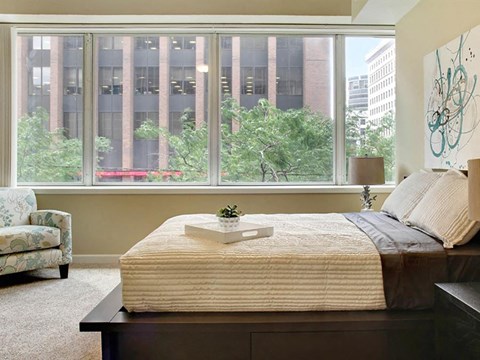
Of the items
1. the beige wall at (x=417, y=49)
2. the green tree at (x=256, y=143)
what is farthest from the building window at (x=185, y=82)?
the beige wall at (x=417, y=49)

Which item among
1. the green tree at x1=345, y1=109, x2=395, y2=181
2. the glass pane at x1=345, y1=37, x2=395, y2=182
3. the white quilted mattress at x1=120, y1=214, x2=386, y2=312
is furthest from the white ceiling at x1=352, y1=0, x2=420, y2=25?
the white quilted mattress at x1=120, y1=214, x2=386, y2=312

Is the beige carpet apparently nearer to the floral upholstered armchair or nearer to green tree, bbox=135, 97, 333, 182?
the floral upholstered armchair

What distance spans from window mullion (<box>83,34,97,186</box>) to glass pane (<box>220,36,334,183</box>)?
147 cm

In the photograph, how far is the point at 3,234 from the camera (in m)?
3.15

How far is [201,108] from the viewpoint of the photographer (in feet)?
14.0

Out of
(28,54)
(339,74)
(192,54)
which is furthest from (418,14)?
(28,54)

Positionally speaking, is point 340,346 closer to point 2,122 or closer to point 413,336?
point 413,336

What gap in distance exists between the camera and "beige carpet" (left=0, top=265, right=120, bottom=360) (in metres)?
2.17

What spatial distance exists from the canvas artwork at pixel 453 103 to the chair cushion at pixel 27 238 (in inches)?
132

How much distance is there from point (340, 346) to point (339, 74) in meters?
3.31

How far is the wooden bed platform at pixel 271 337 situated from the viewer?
1625mm

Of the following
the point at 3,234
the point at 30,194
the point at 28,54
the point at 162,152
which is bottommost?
the point at 3,234

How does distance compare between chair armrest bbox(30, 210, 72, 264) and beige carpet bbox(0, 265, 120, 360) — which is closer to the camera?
beige carpet bbox(0, 265, 120, 360)

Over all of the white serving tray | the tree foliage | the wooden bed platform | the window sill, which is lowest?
the wooden bed platform
